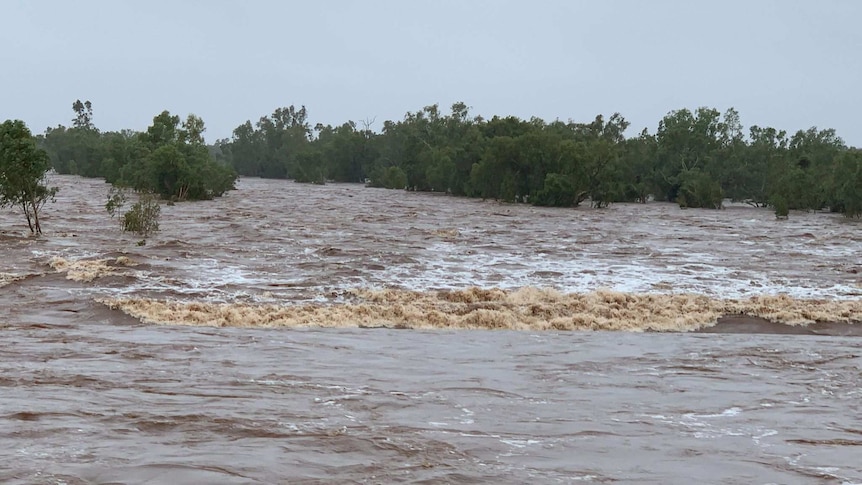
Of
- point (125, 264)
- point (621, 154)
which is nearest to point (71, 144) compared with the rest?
point (621, 154)

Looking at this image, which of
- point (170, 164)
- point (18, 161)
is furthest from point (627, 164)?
point (18, 161)

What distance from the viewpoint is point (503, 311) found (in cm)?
1515

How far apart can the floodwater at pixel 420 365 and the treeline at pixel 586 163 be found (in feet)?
90.4

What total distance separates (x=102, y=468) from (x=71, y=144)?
10735 centimetres

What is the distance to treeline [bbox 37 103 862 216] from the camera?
52.4m

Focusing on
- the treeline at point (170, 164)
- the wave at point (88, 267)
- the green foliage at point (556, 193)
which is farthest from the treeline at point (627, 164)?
the wave at point (88, 267)

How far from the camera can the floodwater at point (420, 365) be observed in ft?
21.5

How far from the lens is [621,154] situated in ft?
213

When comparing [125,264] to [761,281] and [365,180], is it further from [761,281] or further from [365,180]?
[365,180]

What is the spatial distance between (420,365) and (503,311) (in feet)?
15.7

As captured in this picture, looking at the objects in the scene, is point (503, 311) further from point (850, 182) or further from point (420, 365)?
point (850, 182)

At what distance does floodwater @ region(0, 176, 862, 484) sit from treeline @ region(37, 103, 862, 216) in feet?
90.4

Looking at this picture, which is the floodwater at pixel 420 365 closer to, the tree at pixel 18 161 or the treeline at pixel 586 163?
the tree at pixel 18 161

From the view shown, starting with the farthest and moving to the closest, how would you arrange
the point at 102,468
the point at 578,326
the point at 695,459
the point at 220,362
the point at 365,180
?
the point at 365,180
the point at 578,326
the point at 220,362
the point at 695,459
the point at 102,468
